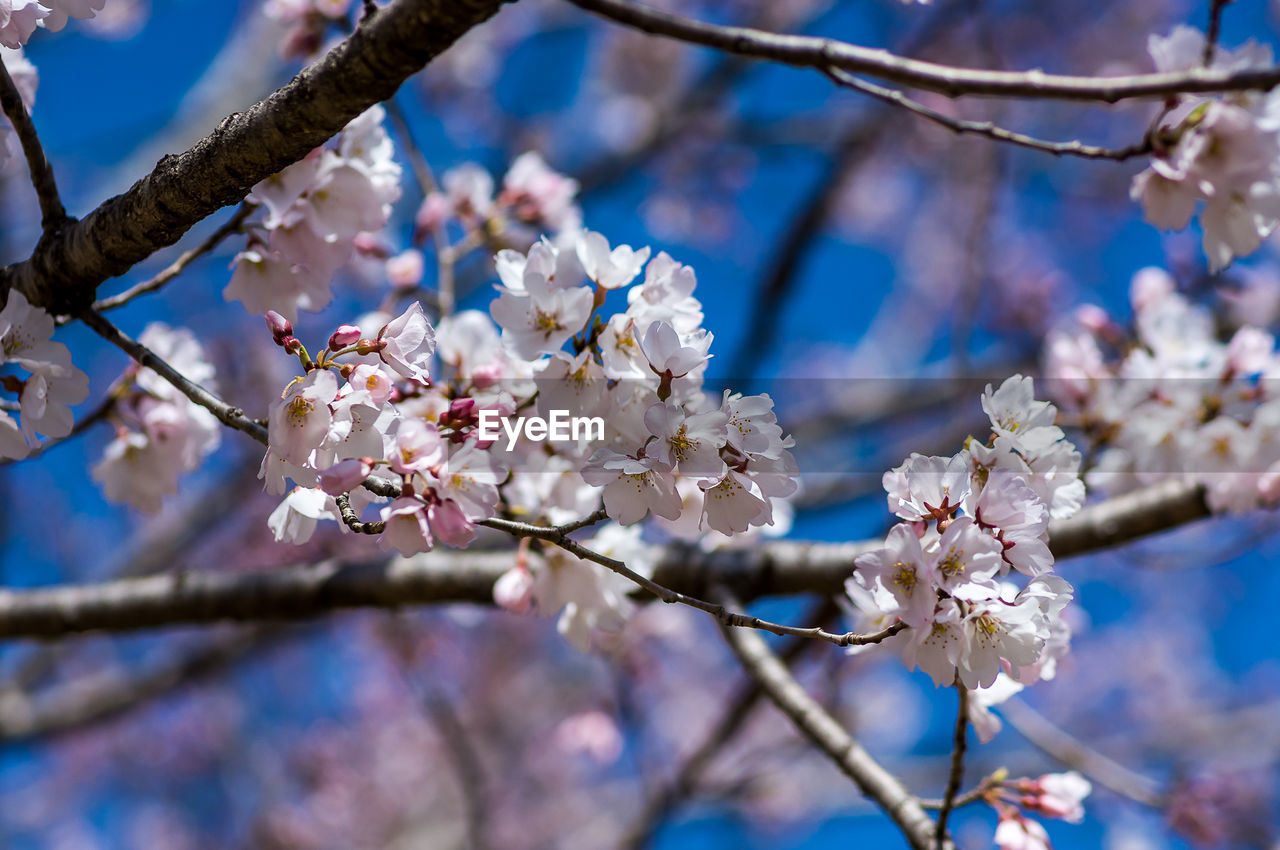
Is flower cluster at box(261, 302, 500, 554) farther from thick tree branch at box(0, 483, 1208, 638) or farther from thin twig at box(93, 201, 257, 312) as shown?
thick tree branch at box(0, 483, 1208, 638)

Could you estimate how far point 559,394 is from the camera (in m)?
1.25

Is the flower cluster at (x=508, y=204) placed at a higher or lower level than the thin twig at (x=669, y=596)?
higher

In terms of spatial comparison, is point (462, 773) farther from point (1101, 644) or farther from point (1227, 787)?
point (1101, 644)

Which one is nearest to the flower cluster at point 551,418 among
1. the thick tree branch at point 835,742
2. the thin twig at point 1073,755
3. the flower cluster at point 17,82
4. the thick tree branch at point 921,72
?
the thick tree branch at point 921,72

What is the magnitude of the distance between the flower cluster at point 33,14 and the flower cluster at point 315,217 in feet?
1.19

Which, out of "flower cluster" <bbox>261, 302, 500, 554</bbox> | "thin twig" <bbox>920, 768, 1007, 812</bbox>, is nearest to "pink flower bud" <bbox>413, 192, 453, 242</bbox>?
"flower cluster" <bbox>261, 302, 500, 554</bbox>

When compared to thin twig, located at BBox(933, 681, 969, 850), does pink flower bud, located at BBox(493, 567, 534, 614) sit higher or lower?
higher

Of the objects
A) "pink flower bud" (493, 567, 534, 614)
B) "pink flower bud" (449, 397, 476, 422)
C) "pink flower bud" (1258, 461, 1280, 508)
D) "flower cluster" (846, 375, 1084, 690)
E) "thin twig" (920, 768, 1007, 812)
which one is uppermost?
"pink flower bud" (449, 397, 476, 422)

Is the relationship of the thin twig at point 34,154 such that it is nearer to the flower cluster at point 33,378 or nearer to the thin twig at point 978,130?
the flower cluster at point 33,378

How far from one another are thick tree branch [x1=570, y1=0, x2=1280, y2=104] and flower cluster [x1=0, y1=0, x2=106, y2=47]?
0.82 metres

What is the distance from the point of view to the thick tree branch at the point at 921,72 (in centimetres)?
91

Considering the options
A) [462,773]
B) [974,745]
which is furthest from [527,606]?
[974,745]

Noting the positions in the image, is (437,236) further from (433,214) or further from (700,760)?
(700,760)

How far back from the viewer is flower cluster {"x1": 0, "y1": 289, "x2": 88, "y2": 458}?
4.09 ft
